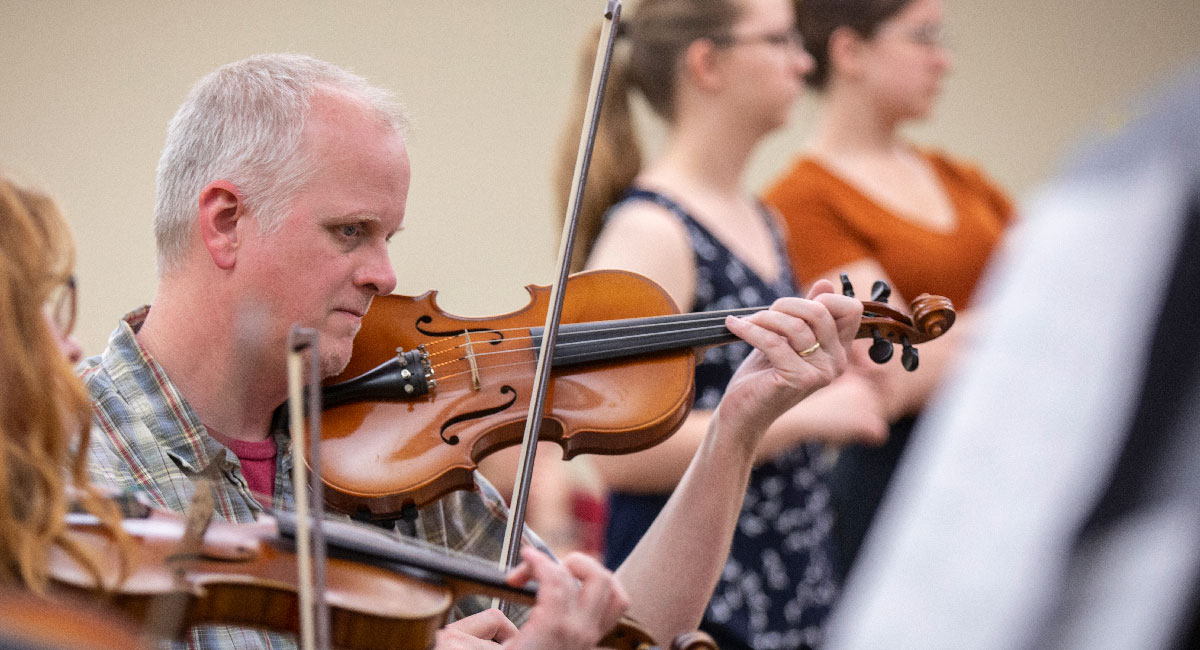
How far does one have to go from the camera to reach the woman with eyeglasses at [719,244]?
187cm

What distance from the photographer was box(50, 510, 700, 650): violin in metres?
A: 0.87

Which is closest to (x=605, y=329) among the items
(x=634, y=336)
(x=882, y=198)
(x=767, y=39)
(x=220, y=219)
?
(x=634, y=336)

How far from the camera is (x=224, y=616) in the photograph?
92 cm

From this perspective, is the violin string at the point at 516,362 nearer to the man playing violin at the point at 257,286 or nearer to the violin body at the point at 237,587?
the man playing violin at the point at 257,286

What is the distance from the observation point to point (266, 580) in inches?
36.3

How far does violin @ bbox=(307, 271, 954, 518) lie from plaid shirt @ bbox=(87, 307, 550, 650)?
0.08 metres

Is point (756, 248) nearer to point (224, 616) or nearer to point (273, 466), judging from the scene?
point (273, 466)

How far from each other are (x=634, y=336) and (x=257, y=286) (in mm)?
405

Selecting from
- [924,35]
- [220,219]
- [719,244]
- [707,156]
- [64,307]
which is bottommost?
[64,307]

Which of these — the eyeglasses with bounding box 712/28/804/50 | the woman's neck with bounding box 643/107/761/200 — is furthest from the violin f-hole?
the eyeglasses with bounding box 712/28/804/50

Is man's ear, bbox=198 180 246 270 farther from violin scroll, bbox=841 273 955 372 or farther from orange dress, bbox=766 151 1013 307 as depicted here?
orange dress, bbox=766 151 1013 307

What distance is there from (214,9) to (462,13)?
2.30 ft

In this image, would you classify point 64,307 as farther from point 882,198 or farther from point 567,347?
point 882,198

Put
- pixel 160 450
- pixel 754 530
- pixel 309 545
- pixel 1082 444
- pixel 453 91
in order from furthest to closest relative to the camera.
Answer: pixel 453 91 → pixel 754 530 → pixel 160 450 → pixel 309 545 → pixel 1082 444
